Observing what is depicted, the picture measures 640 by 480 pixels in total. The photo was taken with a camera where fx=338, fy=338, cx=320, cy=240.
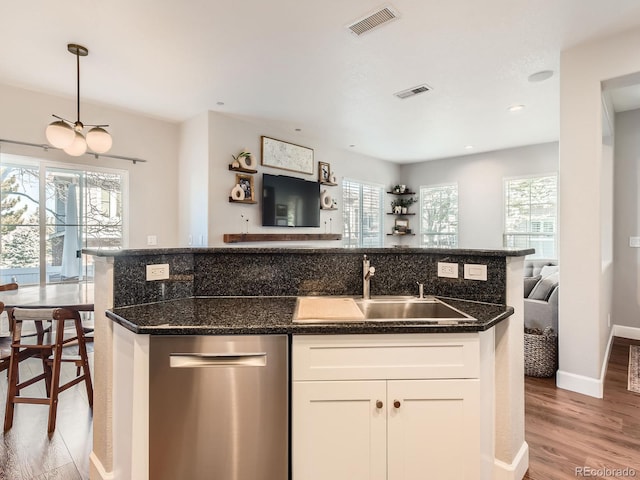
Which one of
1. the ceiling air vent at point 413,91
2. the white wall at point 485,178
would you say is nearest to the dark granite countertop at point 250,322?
the ceiling air vent at point 413,91

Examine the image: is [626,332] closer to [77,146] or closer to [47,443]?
[47,443]

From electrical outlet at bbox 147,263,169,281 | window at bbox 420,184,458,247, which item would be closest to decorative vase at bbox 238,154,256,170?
electrical outlet at bbox 147,263,169,281

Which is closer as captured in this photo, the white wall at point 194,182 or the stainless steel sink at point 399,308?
the stainless steel sink at point 399,308

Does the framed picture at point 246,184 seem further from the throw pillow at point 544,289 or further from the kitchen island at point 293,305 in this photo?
the throw pillow at point 544,289

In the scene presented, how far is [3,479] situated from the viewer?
173cm

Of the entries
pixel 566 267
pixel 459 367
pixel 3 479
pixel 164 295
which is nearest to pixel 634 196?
pixel 566 267

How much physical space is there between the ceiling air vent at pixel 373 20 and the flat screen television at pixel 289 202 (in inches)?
100

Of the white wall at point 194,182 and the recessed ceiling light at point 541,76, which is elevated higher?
the recessed ceiling light at point 541,76

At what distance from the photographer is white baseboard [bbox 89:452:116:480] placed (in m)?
1.57

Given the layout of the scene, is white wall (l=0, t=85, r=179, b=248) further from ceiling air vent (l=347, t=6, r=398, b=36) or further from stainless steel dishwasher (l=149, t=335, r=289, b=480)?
stainless steel dishwasher (l=149, t=335, r=289, b=480)

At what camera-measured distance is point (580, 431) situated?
83.3 inches

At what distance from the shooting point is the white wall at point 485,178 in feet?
19.1

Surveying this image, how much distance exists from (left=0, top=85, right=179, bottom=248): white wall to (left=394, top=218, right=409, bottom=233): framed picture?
454 cm

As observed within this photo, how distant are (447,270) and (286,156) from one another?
3.70 m
